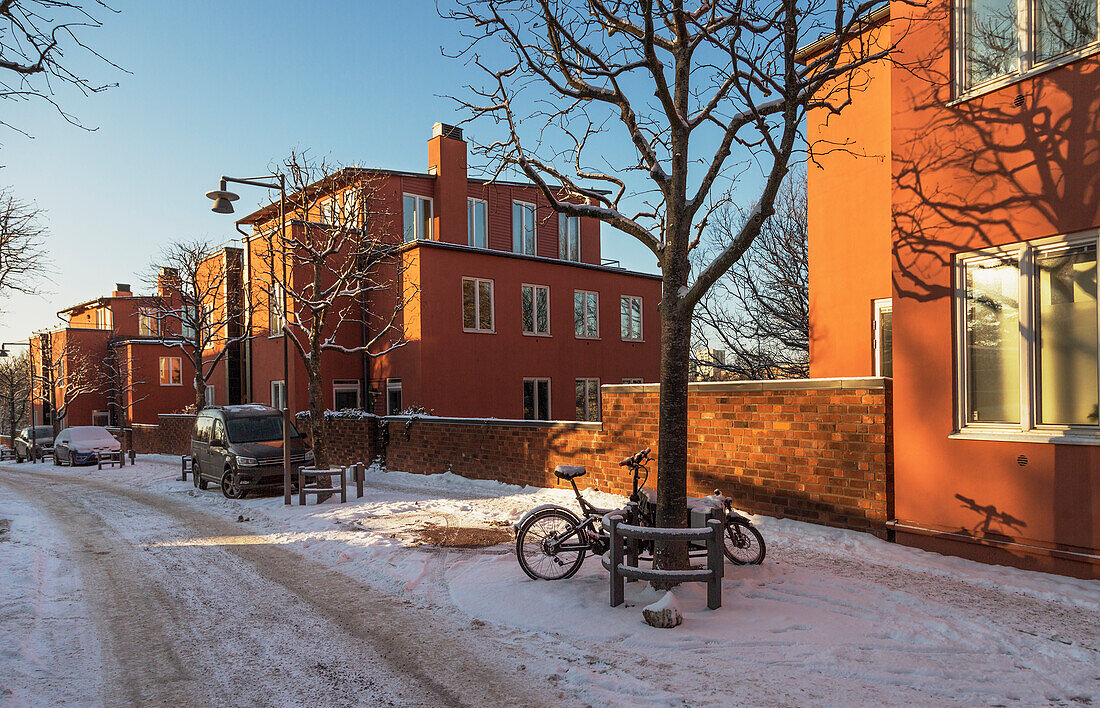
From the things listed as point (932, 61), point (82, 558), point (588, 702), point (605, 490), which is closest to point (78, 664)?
point (588, 702)

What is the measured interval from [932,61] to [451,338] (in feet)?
51.6

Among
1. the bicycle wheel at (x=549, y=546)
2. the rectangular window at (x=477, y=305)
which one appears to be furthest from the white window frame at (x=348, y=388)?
the bicycle wheel at (x=549, y=546)

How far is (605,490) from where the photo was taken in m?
12.9

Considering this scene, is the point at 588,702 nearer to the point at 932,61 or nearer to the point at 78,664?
the point at 78,664

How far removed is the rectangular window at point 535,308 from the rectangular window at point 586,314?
147 cm

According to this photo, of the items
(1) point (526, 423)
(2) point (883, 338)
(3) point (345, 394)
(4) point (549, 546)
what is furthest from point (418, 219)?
(4) point (549, 546)

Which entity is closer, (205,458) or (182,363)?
(205,458)

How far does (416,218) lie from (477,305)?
6.08m

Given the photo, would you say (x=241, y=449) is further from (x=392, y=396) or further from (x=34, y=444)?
(x=34, y=444)

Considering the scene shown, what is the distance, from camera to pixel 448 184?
27078mm

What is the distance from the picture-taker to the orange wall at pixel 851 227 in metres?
11.4

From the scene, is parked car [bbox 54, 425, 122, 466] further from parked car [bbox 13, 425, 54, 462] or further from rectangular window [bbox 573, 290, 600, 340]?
rectangular window [bbox 573, 290, 600, 340]

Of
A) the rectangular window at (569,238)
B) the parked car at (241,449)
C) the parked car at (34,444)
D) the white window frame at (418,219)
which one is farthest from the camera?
the parked car at (34,444)

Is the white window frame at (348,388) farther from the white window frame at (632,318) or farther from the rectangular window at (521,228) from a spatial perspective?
the white window frame at (632,318)
